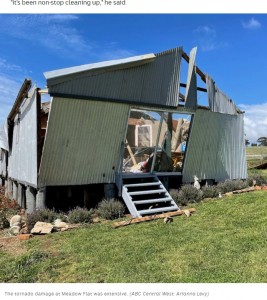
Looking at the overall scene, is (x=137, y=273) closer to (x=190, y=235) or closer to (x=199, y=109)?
(x=190, y=235)

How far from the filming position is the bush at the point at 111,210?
10531mm

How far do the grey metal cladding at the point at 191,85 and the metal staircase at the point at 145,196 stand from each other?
2932 mm

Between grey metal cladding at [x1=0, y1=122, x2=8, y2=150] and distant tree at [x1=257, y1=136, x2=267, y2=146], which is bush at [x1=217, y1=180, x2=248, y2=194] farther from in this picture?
distant tree at [x1=257, y1=136, x2=267, y2=146]

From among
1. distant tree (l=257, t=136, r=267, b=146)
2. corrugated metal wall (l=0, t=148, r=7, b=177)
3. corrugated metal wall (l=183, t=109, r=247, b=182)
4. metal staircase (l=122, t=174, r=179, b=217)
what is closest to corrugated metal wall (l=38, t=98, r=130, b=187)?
metal staircase (l=122, t=174, r=179, b=217)

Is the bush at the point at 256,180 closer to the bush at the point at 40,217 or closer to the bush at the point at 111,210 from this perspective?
the bush at the point at 111,210

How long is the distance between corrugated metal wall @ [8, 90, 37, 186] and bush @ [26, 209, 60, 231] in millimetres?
1095

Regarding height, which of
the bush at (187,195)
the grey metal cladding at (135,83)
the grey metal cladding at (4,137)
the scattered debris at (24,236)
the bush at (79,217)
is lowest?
the scattered debris at (24,236)

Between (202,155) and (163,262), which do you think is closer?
(163,262)

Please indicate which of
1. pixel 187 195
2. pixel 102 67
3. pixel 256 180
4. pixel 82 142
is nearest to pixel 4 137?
pixel 82 142

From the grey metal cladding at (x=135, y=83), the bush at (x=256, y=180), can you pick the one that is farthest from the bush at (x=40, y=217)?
the bush at (x=256, y=180)

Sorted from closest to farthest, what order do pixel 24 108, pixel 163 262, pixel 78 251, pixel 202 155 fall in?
pixel 163 262 → pixel 78 251 → pixel 24 108 → pixel 202 155

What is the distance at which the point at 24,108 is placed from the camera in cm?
1288

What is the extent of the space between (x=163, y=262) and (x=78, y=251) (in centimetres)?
188

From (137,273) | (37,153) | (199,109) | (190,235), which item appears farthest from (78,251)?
(199,109)
